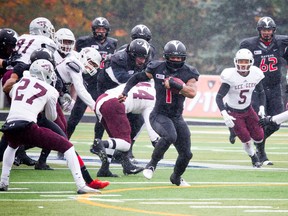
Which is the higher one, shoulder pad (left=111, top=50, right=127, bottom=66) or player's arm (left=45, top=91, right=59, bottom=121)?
player's arm (left=45, top=91, right=59, bottom=121)

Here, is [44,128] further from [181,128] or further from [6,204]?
[181,128]

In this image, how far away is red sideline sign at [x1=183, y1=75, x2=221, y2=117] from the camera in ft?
95.1

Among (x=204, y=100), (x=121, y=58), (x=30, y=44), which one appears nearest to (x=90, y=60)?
(x=121, y=58)

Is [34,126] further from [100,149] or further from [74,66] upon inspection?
[74,66]

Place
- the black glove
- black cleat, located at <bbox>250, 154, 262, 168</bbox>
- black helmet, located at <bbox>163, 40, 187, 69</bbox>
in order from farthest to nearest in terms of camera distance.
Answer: the black glove, black cleat, located at <bbox>250, 154, 262, 168</bbox>, black helmet, located at <bbox>163, 40, 187, 69</bbox>

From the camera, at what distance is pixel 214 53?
129 feet

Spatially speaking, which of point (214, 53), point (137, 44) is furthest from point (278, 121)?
point (214, 53)

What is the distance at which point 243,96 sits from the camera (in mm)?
15523

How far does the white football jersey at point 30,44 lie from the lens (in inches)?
551

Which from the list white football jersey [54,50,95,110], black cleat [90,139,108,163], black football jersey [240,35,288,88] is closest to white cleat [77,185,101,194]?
black cleat [90,139,108,163]

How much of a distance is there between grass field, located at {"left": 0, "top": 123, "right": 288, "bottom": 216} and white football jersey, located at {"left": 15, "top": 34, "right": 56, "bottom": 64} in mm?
A: 1515

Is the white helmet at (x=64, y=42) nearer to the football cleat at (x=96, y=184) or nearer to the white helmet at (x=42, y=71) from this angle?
the white helmet at (x=42, y=71)

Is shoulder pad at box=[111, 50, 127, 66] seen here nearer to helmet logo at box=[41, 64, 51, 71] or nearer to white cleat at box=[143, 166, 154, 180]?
white cleat at box=[143, 166, 154, 180]

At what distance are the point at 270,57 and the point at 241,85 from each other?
3.49ft
